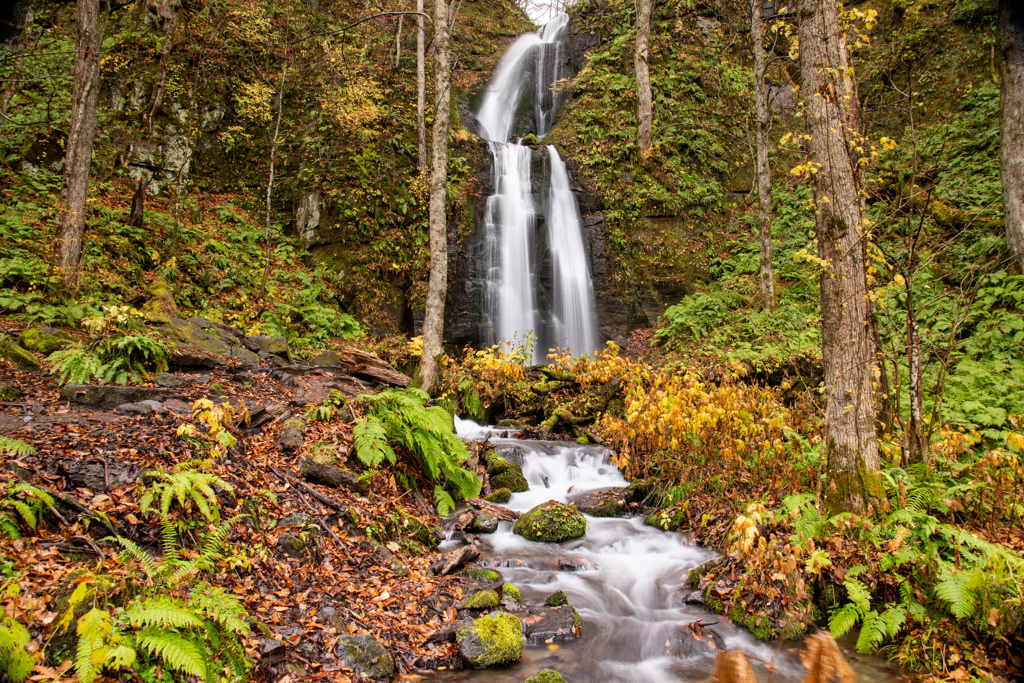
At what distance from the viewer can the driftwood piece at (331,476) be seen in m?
4.84

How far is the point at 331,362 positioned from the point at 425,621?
596 centimetres

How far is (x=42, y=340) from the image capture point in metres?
6.51

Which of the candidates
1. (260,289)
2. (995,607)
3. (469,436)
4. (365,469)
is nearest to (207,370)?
(365,469)

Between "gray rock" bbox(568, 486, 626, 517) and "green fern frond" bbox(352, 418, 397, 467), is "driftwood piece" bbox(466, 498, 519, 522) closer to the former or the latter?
"gray rock" bbox(568, 486, 626, 517)

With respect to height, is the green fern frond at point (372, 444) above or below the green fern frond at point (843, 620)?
above

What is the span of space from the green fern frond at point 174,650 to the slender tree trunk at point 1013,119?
12.3 m

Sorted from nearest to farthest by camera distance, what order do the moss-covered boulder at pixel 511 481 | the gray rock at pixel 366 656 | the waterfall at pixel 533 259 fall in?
the gray rock at pixel 366 656 < the moss-covered boulder at pixel 511 481 < the waterfall at pixel 533 259

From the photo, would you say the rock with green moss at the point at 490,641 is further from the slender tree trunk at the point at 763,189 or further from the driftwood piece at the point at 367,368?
the slender tree trunk at the point at 763,189

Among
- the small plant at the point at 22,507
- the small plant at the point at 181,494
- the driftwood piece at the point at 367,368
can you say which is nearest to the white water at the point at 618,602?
the small plant at the point at 181,494

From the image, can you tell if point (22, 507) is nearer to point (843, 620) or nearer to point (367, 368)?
point (843, 620)

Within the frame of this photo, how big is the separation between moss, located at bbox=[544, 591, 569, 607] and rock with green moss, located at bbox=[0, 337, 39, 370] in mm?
6498

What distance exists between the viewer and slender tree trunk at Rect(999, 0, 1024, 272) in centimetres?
873

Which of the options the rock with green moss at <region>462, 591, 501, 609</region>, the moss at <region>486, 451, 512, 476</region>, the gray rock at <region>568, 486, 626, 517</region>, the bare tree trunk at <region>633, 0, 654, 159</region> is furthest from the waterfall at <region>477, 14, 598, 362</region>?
the rock with green moss at <region>462, 591, 501, 609</region>

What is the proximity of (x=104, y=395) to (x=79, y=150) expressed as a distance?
5948 mm
